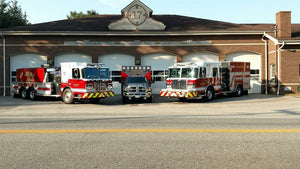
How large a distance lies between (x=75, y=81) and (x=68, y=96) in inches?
45.1

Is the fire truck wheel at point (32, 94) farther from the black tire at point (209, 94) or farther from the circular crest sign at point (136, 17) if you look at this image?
the black tire at point (209, 94)

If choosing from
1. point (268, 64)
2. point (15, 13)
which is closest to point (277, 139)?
point (268, 64)

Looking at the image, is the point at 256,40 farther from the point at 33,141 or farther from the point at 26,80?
the point at 33,141

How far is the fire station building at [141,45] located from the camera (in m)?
25.3

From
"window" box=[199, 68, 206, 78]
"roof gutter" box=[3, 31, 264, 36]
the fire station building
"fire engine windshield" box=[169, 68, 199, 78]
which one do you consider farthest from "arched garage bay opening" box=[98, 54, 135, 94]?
"window" box=[199, 68, 206, 78]

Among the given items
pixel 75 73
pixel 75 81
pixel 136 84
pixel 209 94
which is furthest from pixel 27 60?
pixel 209 94

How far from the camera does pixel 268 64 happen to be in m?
26.5

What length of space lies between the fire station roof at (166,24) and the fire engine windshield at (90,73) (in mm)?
8659

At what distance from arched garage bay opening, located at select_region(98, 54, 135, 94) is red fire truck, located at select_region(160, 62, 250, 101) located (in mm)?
7454

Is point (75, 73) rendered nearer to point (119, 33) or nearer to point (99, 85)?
point (99, 85)

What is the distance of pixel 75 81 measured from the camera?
17.8 m

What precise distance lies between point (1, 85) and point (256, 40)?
2265 centimetres

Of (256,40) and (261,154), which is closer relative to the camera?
(261,154)

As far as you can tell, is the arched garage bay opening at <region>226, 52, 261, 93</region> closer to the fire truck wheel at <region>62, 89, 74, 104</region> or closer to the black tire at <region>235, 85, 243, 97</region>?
the black tire at <region>235, 85, 243, 97</region>
